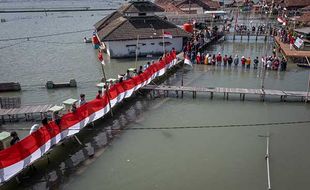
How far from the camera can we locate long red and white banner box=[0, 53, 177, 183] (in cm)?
1245

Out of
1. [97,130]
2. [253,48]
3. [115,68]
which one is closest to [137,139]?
[97,130]

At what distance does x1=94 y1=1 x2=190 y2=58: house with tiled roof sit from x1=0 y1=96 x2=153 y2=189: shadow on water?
13550 millimetres

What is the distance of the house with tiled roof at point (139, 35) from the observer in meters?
33.0

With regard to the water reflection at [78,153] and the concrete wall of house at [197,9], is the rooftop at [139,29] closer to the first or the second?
the water reflection at [78,153]

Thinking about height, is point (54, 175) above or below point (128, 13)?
below

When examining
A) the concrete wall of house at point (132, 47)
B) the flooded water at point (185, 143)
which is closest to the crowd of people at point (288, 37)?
the flooded water at point (185, 143)

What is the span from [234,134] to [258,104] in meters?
5.10

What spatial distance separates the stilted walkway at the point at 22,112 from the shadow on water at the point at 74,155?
9.82 ft

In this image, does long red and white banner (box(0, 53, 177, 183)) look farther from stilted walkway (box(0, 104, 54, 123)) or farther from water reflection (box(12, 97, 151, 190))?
stilted walkway (box(0, 104, 54, 123))

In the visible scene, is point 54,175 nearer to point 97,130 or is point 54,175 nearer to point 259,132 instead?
point 97,130

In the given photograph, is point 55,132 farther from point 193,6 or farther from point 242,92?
point 193,6

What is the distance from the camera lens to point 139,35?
1302 inches

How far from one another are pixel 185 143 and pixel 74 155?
5197 millimetres

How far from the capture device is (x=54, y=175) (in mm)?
14078
